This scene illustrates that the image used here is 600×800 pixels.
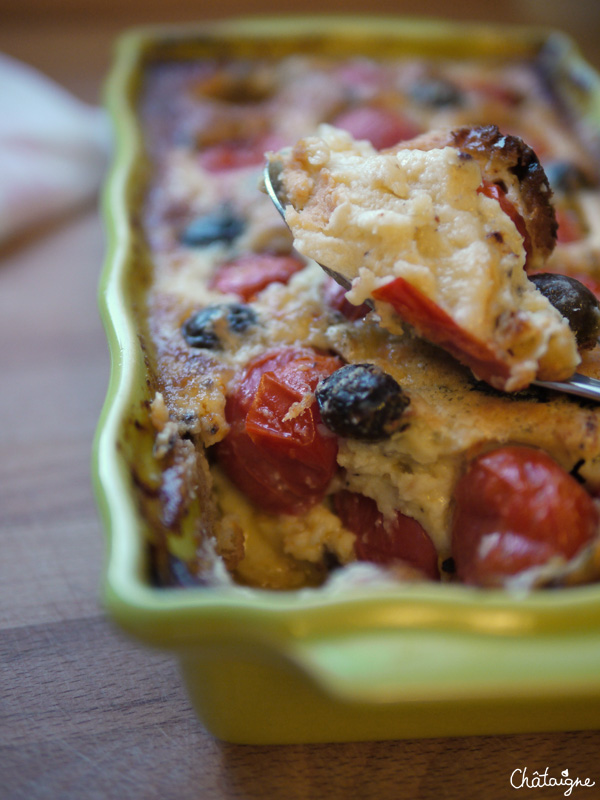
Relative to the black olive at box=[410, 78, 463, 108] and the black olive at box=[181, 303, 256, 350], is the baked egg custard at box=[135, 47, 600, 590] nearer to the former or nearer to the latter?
the black olive at box=[181, 303, 256, 350]

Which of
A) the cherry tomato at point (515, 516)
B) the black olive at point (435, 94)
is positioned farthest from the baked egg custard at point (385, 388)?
the black olive at point (435, 94)

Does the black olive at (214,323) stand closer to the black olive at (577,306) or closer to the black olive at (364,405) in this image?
the black olive at (364,405)


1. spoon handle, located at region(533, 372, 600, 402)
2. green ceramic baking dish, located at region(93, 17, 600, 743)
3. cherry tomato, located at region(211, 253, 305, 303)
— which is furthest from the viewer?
cherry tomato, located at region(211, 253, 305, 303)

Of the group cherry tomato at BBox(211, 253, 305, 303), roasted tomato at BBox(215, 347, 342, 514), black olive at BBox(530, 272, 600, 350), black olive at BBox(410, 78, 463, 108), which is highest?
black olive at BBox(410, 78, 463, 108)

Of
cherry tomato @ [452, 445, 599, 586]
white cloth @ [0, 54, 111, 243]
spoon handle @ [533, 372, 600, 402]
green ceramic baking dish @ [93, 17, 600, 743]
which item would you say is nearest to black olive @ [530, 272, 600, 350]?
spoon handle @ [533, 372, 600, 402]

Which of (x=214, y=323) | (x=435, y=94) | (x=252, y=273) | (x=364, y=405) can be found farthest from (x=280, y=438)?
(x=435, y=94)

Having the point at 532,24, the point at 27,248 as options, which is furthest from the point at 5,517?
the point at 532,24
